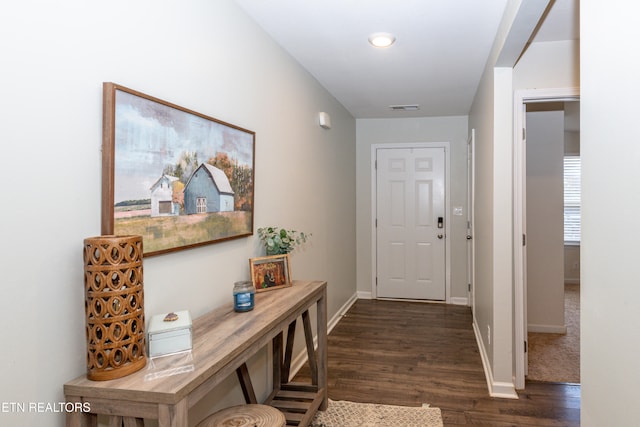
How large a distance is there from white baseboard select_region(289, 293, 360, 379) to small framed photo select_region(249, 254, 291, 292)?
3.17ft

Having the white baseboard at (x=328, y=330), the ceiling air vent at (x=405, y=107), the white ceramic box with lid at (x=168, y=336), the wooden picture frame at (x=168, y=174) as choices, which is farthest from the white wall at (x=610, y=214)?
the ceiling air vent at (x=405, y=107)

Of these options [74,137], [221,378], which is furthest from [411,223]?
[74,137]

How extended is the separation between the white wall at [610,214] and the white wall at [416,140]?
4.29m

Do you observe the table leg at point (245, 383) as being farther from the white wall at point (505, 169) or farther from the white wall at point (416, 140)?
the white wall at point (416, 140)

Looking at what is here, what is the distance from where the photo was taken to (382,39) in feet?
9.06

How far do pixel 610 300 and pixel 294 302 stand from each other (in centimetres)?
138

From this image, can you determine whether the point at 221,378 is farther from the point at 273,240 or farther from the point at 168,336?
the point at 273,240

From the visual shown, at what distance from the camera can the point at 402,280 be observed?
5523 mm

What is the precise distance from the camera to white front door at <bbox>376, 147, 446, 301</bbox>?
5.40 m

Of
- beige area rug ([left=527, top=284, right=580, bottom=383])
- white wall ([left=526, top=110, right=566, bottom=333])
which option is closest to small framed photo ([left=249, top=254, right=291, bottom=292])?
beige area rug ([left=527, top=284, right=580, bottom=383])

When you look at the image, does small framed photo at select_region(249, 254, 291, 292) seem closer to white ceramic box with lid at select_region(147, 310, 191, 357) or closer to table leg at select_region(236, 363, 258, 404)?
table leg at select_region(236, 363, 258, 404)

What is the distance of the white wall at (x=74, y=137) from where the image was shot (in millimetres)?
1091

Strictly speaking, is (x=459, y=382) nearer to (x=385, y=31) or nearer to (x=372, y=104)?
(x=385, y=31)

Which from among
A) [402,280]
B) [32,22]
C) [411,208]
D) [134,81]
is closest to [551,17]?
[134,81]
